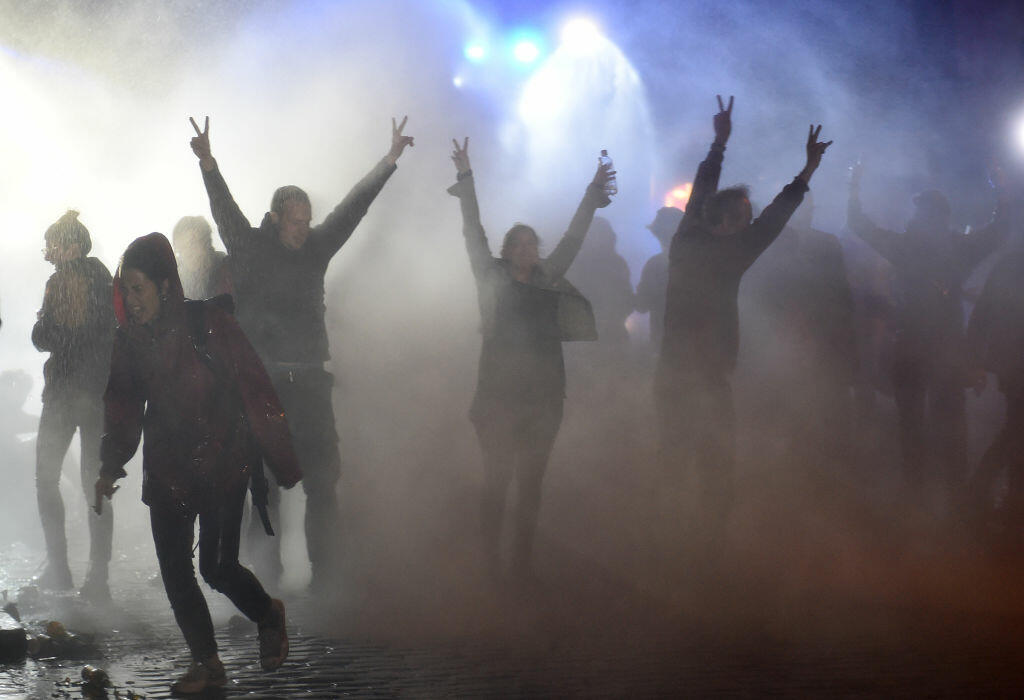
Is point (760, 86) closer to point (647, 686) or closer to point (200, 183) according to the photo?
point (200, 183)

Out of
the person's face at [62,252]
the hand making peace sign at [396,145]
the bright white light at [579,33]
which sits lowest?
the person's face at [62,252]

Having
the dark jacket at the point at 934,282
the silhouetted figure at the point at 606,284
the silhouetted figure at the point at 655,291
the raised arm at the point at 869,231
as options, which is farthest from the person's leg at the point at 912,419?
the silhouetted figure at the point at 606,284

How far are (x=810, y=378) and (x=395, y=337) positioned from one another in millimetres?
3452

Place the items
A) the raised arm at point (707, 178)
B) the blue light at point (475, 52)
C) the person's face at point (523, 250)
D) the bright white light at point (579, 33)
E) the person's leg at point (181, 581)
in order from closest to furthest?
the person's leg at point (181, 581)
the person's face at point (523, 250)
the raised arm at point (707, 178)
the blue light at point (475, 52)
the bright white light at point (579, 33)

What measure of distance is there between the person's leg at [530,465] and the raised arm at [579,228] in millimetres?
764

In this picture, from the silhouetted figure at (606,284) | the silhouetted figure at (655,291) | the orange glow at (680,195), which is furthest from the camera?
the orange glow at (680,195)

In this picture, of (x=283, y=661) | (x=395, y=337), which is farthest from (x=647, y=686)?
(x=395, y=337)

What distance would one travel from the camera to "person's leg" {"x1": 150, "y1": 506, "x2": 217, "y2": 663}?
343 cm

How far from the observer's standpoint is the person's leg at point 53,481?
5352 mm

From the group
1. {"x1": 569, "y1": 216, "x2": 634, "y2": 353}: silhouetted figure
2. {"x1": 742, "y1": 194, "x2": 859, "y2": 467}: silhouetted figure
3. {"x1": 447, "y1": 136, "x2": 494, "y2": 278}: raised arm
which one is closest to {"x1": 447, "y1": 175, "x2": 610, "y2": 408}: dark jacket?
{"x1": 447, "y1": 136, "x2": 494, "y2": 278}: raised arm

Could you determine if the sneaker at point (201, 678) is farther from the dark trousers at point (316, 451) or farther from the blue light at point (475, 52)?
the blue light at point (475, 52)

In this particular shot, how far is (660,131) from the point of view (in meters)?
11.9

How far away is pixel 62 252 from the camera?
17.5ft

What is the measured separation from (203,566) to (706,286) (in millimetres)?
3054
